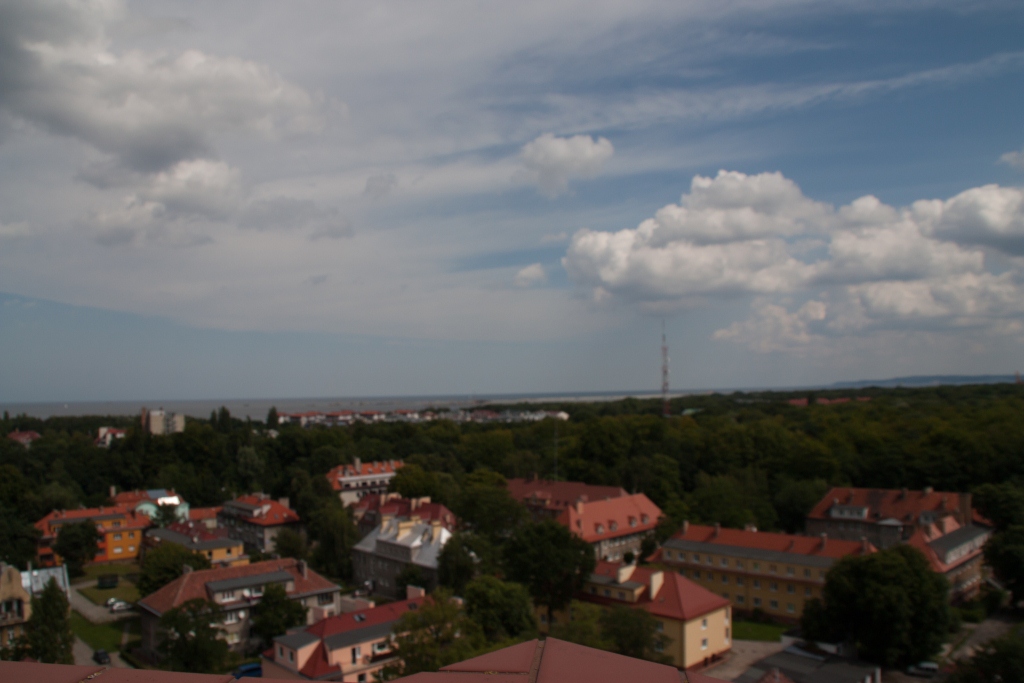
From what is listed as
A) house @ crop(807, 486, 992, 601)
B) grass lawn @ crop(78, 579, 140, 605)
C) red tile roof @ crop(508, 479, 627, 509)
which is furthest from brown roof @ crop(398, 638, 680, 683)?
red tile roof @ crop(508, 479, 627, 509)

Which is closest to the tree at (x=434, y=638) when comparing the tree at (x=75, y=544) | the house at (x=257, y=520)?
the house at (x=257, y=520)

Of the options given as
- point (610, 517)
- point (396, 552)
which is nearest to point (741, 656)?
point (610, 517)

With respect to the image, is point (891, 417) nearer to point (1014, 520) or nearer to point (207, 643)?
point (1014, 520)

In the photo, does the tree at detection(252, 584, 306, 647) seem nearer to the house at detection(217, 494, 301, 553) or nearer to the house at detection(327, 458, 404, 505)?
the house at detection(217, 494, 301, 553)

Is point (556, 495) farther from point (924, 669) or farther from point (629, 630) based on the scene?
point (924, 669)

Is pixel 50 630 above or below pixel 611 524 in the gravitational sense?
above

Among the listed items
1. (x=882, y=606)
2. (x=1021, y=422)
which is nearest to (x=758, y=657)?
(x=882, y=606)

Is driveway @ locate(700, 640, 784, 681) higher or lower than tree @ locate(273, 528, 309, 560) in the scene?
lower

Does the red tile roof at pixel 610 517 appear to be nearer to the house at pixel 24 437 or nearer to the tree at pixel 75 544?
the tree at pixel 75 544
